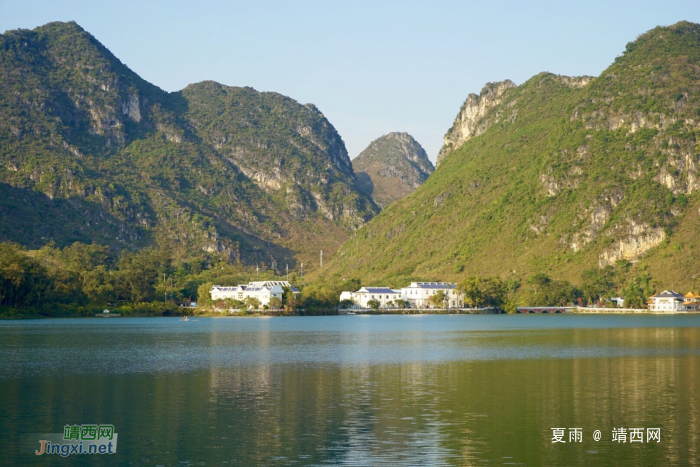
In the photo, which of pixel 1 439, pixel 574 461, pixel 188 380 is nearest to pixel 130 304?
pixel 188 380

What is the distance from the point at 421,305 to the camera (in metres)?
193

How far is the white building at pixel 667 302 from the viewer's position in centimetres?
16750

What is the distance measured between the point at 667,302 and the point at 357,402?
142 meters

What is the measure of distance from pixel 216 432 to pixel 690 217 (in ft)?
592

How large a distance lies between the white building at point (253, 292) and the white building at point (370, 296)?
20478 millimetres

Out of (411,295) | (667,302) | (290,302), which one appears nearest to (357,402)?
(290,302)

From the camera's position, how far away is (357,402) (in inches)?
1598

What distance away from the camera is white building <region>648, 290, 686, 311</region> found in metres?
168

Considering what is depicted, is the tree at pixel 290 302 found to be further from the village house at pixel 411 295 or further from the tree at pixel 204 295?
the village house at pixel 411 295

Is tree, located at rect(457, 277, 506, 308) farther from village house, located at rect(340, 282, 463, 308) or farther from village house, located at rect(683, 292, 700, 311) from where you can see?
village house, located at rect(683, 292, 700, 311)

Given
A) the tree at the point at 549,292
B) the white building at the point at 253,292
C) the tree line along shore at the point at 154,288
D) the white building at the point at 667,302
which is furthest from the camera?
the tree at the point at 549,292

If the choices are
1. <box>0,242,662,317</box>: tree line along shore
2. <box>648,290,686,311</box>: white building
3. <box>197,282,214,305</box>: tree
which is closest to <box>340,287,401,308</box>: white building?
<box>0,242,662,317</box>: tree line along shore

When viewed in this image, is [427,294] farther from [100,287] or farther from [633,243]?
[100,287]

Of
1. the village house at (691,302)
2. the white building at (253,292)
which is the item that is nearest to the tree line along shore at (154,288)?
the white building at (253,292)
